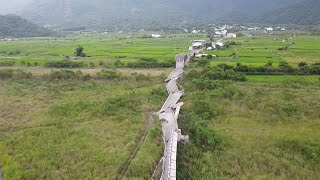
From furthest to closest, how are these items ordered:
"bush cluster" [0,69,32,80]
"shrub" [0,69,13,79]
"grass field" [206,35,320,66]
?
"grass field" [206,35,320,66], "shrub" [0,69,13,79], "bush cluster" [0,69,32,80]

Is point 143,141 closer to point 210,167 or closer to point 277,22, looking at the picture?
point 210,167

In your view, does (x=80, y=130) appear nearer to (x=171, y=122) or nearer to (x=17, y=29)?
(x=171, y=122)

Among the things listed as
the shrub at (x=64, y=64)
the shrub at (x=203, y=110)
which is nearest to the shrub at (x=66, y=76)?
the shrub at (x=64, y=64)

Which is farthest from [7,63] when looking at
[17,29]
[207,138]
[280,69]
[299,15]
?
[299,15]

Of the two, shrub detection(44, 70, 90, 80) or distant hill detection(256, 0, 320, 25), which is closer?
shrub detection(44, 70, 90, 80)

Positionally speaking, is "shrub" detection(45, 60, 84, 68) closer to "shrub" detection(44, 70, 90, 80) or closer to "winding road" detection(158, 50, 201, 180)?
"shrub" detection(44, 70, 90, 80)

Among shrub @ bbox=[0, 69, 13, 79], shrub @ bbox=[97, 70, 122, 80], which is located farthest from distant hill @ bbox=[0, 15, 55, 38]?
shrub @ bbox=[97, 70, 122, 80]
